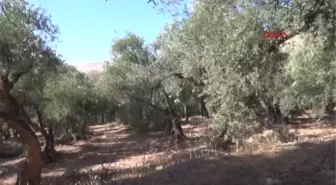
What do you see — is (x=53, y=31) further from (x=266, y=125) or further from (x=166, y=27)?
(x=266, y=125)

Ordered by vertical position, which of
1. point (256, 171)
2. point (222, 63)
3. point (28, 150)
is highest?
point (222, 63)

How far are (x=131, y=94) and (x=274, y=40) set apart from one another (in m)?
22.0

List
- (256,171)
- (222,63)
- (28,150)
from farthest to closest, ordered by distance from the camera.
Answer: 1. (222,63)
2. (28,150)
3. (256,171)

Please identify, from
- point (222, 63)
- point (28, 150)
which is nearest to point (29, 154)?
point (28, 150)

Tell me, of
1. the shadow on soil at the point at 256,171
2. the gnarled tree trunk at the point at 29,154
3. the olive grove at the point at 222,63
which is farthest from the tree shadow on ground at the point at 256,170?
the gnarled tree trunk at the point at 29,154

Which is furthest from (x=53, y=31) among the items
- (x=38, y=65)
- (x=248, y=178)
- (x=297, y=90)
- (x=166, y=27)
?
(x=297, y=90)

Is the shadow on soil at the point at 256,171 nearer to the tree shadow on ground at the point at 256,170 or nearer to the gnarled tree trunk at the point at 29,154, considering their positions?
the tree shadow on ground at the point at 256,170

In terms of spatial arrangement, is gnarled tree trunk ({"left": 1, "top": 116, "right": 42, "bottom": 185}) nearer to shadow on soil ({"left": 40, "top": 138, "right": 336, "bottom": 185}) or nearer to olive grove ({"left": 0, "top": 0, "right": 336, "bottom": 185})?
olive grove ({"left": 0, "top": 0, "right": 336, "bottom": 185})

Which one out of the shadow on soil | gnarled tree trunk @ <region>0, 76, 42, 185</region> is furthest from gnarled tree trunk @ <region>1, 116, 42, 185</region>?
the shadow on soil

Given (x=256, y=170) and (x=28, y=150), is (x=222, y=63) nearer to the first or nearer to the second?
(x=256, y=170)

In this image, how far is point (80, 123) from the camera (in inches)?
1309

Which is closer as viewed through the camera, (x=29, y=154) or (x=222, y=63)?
(x=29, y=154)

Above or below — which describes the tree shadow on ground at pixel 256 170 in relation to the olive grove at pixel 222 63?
below

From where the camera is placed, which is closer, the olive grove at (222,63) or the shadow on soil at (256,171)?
the shadow on soil at (256,171)
